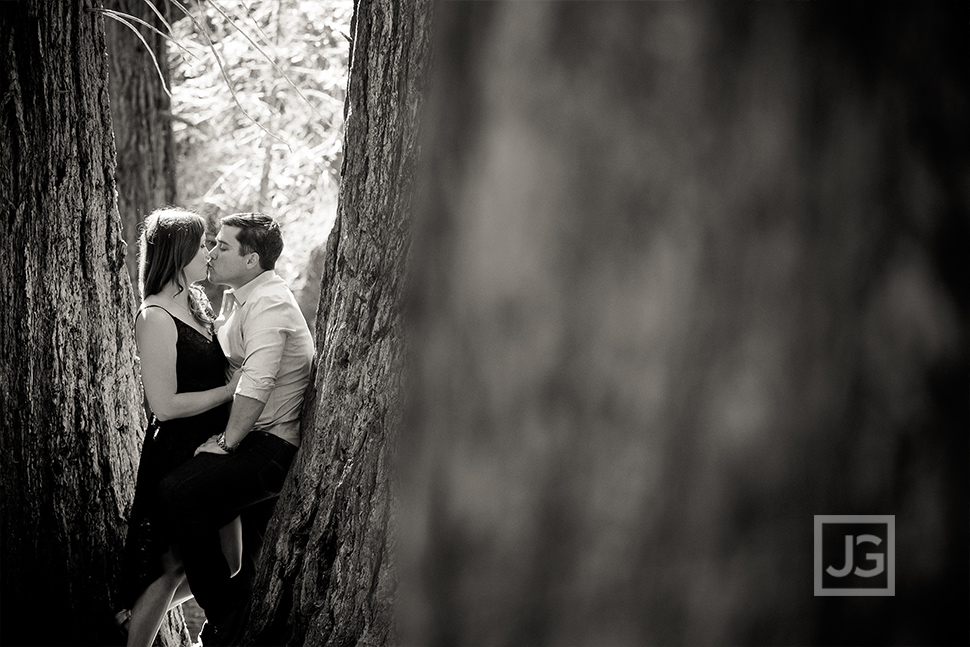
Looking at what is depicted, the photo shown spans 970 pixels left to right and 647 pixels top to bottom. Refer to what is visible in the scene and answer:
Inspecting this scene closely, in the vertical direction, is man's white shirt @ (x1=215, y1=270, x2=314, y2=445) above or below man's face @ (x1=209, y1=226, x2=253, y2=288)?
below

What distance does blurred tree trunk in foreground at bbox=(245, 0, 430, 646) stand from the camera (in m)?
3.12

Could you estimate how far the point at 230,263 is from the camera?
4074 mm

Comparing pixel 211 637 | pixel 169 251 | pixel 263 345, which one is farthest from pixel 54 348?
pixel 211 637

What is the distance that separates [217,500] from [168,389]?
0.49 meters

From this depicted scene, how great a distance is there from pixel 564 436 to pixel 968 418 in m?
0.22

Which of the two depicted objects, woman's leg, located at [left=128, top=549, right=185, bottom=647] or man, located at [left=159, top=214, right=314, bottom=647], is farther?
woman's leg, located at [left=128, top=549, right=185, bottom=647]

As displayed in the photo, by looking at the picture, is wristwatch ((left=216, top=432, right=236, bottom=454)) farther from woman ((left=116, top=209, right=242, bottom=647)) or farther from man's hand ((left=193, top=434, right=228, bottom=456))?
woman ((left=116, top=209, right=242, bottom=647))

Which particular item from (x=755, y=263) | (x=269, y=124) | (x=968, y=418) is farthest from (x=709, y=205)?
(x=269, y=124)

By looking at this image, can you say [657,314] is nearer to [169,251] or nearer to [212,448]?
[212,448]

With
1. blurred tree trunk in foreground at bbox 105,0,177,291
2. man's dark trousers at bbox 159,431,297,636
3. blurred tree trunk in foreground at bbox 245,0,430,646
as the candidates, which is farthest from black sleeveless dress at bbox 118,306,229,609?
blurred tree trunk in foreground at bbox 105,0,177,291

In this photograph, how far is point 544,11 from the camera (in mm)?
450

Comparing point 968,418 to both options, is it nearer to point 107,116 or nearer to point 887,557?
point 887,557

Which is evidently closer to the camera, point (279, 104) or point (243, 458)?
point (243, 458)

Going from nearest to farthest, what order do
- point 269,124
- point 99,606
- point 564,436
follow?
1. point 564,436
2. point 99,606
3. point 269,124
